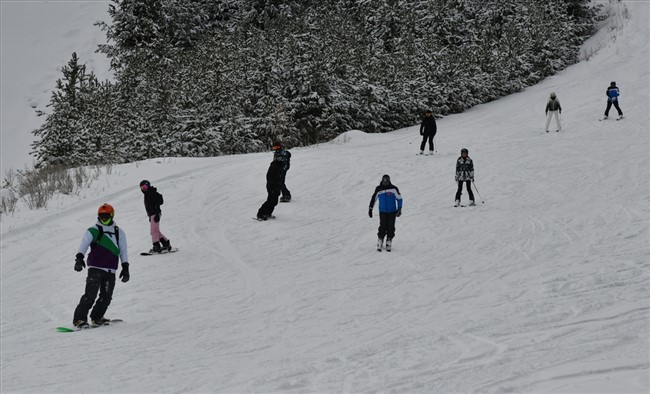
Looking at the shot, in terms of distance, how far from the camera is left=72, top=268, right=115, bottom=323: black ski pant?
861 cm

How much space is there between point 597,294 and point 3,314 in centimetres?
908

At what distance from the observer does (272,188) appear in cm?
1510

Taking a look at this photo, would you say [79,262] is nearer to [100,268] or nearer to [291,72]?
[100,268]

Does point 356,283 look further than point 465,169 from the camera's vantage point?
No

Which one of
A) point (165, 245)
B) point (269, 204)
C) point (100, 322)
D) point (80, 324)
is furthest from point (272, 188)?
point (80, 324)

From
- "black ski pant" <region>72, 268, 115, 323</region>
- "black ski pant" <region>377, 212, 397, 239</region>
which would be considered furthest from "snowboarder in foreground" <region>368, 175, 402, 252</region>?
"black ski pant" <region>72, 268, 115, 323</region>

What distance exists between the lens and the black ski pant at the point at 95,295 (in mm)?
8609

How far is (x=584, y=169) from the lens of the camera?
17859 mm

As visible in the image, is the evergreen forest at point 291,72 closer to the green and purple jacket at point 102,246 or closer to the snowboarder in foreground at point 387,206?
the snowboarder in foreground at point 387,206

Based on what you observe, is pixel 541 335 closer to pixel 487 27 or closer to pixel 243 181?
pixel 243 181

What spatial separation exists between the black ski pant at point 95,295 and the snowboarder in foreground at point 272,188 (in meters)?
6.71

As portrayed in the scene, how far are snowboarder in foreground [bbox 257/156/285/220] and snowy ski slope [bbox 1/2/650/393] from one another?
372 mm

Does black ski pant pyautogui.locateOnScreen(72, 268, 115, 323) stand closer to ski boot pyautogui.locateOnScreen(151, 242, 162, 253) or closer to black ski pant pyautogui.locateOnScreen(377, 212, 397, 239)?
ski boot pyautogui.locateOnScreen(151, 242, 162, 253)

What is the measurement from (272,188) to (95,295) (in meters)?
6.91
